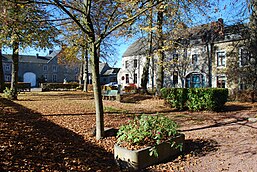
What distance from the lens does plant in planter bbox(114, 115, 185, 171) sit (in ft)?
14.8

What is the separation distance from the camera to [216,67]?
27.1 metres

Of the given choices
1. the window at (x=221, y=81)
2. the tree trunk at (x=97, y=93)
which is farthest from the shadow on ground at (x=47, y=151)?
the window at (x=221, y=81)

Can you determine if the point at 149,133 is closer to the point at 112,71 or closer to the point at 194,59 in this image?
the point at 194,59

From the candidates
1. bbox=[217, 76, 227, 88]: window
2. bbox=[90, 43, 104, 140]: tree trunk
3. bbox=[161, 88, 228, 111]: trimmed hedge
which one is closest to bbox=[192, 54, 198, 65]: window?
bbox=[217, 76, 227, 88]: window

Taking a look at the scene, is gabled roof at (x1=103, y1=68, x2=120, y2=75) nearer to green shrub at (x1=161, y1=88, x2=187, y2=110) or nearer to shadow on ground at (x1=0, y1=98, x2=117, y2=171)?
green shrub at (x1=161, y1=88, x2=187, y2=110)

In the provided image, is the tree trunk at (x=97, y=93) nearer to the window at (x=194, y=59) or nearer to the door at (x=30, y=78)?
the window at (x=194, y=59)

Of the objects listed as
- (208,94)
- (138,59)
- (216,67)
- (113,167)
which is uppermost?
(138,59)

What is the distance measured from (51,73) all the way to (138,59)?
3095 cm

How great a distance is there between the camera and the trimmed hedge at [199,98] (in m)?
11.5

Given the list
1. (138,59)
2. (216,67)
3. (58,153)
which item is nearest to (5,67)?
(138,59)

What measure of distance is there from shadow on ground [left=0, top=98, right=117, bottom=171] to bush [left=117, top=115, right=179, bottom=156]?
709 mm

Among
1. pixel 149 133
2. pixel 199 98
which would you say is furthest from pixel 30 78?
pixel 149 133

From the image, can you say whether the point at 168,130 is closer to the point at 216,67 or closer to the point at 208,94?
the point at 208,94

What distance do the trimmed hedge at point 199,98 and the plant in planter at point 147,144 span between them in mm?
6709
